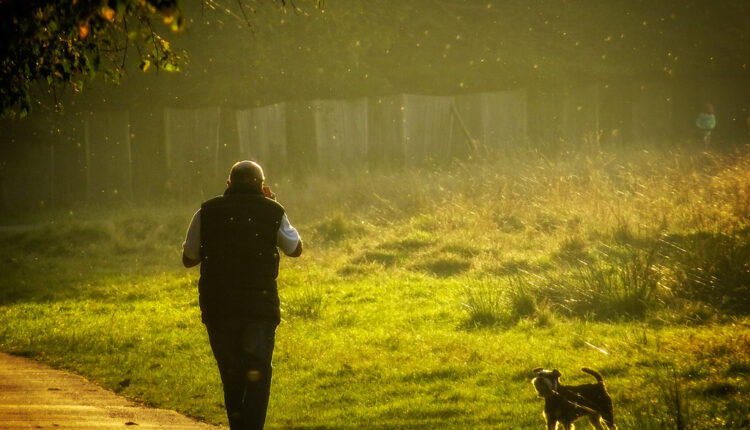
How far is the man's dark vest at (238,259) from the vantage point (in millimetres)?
6141

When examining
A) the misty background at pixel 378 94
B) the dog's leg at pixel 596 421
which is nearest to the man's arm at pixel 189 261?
the dog's leg at pixel 596 421

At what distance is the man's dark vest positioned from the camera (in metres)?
6.14

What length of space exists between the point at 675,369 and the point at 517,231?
29.3 feet

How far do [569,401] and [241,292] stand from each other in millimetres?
2177

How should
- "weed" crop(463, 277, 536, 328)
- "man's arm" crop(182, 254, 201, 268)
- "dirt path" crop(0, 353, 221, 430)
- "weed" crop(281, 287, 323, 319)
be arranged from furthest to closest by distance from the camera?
"weed" crop(281, 287, 323, 319)
"weed" crop(463, 277, 536, 328)
"dirt path" crop(0, 353, 221, 430)
"man's arm" crop(182, 254, 201, 268)

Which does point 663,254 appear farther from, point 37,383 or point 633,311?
point 37,383

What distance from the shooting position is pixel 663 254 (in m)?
13.3

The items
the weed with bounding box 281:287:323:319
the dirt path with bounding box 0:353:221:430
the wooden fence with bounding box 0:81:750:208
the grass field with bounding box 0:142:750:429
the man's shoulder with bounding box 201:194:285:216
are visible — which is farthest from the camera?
the wooden fence with bounding box 0:81:750:208

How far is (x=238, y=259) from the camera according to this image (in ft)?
20.3

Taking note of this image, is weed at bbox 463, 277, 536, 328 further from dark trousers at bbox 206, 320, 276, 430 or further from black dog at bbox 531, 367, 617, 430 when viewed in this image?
dark trousers at bbox 206, 320, 276, 430

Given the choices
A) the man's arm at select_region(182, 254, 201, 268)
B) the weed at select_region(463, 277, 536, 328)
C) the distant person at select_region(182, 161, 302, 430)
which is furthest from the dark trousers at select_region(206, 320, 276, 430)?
the weed at select_region(463, 277, 536, 328)

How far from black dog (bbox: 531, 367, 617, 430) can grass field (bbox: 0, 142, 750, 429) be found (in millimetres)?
557

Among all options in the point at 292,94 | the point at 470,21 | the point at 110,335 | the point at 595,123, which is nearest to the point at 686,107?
the point at 595,123

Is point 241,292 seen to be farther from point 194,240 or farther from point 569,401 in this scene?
point 569,401
